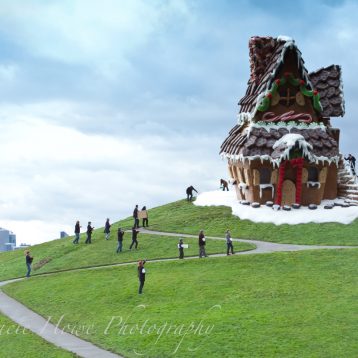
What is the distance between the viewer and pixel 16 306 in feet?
132

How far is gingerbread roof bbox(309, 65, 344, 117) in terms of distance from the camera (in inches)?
2596

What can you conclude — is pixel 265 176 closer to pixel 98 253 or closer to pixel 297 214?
pixel 297 214

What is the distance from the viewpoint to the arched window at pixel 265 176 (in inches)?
2298

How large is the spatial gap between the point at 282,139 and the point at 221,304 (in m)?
26.2

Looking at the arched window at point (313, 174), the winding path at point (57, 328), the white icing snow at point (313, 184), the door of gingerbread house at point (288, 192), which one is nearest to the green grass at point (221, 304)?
the winding path at point (57, 328)

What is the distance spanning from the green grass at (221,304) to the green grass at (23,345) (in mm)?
2160

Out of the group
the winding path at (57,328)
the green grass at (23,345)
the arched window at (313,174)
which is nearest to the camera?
the green grass at (23,345)

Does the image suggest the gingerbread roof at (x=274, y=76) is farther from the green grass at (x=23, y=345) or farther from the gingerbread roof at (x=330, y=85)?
the green grass at (x=23, y=345)

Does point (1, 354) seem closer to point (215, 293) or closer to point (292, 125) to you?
point (215, 293)

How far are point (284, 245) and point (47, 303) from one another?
19.4 m

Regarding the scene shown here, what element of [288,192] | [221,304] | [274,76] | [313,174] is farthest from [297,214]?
[221,304]

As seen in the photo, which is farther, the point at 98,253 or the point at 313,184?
the point at 313,184

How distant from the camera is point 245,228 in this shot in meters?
55.0

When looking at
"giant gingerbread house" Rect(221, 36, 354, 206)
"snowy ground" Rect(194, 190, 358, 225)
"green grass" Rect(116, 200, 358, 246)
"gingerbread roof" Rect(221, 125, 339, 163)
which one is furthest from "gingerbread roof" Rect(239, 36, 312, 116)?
"green grass" Rect(116, 200, 358, 246)
